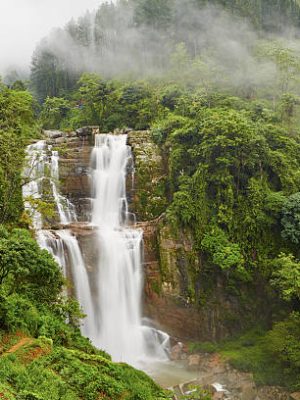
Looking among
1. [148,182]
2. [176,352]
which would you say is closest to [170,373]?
[176,352]

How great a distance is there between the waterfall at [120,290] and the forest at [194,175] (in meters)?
1.96

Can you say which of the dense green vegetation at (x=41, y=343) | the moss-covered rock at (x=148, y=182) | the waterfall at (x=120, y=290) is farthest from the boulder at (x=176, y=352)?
the moss-covered rock at (x=148, y=182)

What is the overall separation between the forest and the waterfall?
6.42 feet

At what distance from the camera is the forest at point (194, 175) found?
10.0 m

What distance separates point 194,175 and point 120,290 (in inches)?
273

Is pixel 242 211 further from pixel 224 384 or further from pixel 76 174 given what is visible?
pixel 76 174

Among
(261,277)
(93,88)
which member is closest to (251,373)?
(261,277)

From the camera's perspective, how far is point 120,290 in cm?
1844

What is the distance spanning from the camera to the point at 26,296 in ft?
38.9

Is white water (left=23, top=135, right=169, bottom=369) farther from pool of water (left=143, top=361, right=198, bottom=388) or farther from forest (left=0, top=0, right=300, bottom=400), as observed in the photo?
forest (left=0, top=0, right=300, bottom=400)

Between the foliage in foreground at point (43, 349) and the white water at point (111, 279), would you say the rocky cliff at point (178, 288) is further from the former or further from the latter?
the foliage in foreground at point (43, 349)

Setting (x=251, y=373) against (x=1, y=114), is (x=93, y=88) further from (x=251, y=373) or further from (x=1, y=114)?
(x=251, y=373)

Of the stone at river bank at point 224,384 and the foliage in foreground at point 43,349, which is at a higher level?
the foliage in foreground at point 43,349

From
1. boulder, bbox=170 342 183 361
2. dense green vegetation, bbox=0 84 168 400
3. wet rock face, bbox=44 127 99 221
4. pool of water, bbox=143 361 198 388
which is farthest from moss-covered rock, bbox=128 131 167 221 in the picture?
dense green vegetation, bbox=0 84 168 400
